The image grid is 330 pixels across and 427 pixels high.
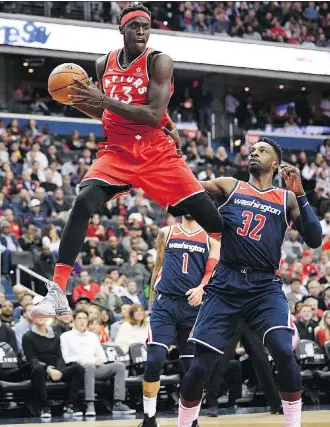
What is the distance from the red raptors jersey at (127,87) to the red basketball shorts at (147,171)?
0.08m

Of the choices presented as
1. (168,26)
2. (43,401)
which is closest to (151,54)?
(43,401)

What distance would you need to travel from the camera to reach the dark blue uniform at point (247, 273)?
7.78 meters

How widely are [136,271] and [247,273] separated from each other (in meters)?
9.72

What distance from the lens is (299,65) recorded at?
29062 mm

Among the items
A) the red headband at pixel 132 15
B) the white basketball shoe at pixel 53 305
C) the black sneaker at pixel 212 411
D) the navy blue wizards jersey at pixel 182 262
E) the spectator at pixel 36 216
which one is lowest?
the black sneaker at pixel 212 411

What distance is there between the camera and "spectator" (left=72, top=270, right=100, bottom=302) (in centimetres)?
1564

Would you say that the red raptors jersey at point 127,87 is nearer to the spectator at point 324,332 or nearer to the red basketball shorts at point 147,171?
the red basketball shorts at point 147,171

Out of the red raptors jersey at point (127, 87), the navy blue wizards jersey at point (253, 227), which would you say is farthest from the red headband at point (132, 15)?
the navy blue wizards jersey at point (253, 227)

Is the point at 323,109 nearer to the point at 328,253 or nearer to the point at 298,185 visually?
the point at 328,253

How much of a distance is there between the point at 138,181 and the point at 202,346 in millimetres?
1506

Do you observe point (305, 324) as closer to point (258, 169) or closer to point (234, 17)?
point (258, 169)

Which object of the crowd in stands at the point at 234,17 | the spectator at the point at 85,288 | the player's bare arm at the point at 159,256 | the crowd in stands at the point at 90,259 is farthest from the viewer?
the crowd in stands at the point at 234,17

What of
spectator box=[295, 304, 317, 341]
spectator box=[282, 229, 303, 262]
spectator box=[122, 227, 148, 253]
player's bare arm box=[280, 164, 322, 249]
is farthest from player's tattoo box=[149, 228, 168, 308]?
spectator box=[282, 229, 303, 262]

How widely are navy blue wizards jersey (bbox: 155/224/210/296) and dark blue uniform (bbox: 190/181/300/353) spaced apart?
217cm
